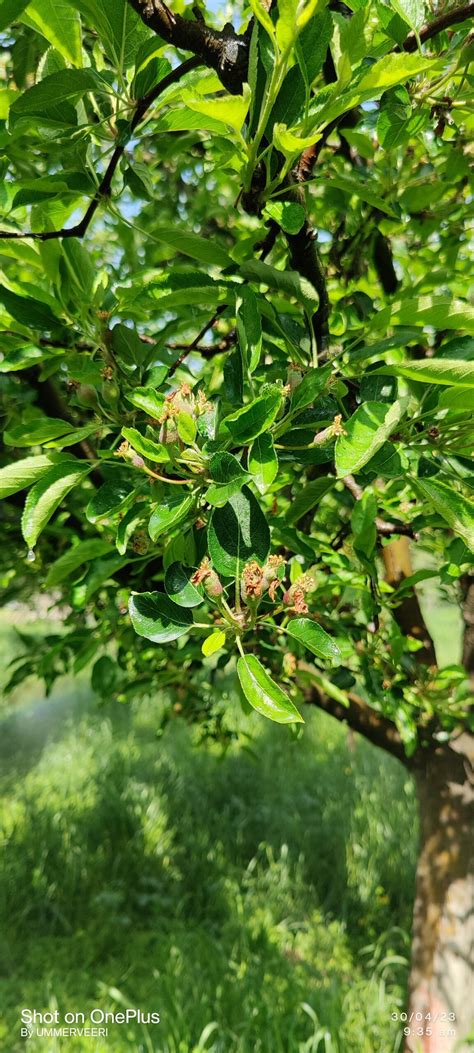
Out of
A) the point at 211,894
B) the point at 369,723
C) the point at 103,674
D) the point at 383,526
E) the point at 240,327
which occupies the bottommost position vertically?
the point at 211,894

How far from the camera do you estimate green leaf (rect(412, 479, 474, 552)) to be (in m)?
0.60

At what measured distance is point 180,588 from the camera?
56cm

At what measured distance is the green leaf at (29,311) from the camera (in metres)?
0.74

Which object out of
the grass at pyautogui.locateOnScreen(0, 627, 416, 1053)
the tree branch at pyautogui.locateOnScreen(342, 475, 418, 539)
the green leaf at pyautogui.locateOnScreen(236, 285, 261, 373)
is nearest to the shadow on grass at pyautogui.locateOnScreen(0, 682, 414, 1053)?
the grass at pyautogui.locateOnScreen(0, 627, 416, 1053)

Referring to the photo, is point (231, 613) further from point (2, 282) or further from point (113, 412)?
point (2, 282)

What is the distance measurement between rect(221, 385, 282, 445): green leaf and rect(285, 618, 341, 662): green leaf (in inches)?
6.1

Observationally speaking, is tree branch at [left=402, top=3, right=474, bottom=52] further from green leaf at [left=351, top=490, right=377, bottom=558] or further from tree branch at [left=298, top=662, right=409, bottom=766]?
tree branch at [left=298, top=662, right=409, bottom=766]

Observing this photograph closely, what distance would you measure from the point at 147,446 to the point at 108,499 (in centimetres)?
13

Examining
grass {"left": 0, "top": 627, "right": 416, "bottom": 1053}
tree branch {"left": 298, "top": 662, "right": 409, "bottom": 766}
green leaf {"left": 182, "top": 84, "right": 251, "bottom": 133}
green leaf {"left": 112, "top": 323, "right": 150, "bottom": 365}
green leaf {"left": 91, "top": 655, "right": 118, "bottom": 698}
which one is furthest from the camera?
grass {"left": 0, "top": 627, "right": 416, "bottom": 1053}

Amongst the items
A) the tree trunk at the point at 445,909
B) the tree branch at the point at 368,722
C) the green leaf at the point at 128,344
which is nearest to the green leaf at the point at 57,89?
the green leaf at the point at 128,344

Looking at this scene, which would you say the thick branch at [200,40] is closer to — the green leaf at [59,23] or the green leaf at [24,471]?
the green leaf at [59,23]

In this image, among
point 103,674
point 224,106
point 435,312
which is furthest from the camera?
point 103,674

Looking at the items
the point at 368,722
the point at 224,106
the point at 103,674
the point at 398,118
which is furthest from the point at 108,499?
the point at 368,722

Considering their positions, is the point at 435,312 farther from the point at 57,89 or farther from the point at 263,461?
the point at 57,89
